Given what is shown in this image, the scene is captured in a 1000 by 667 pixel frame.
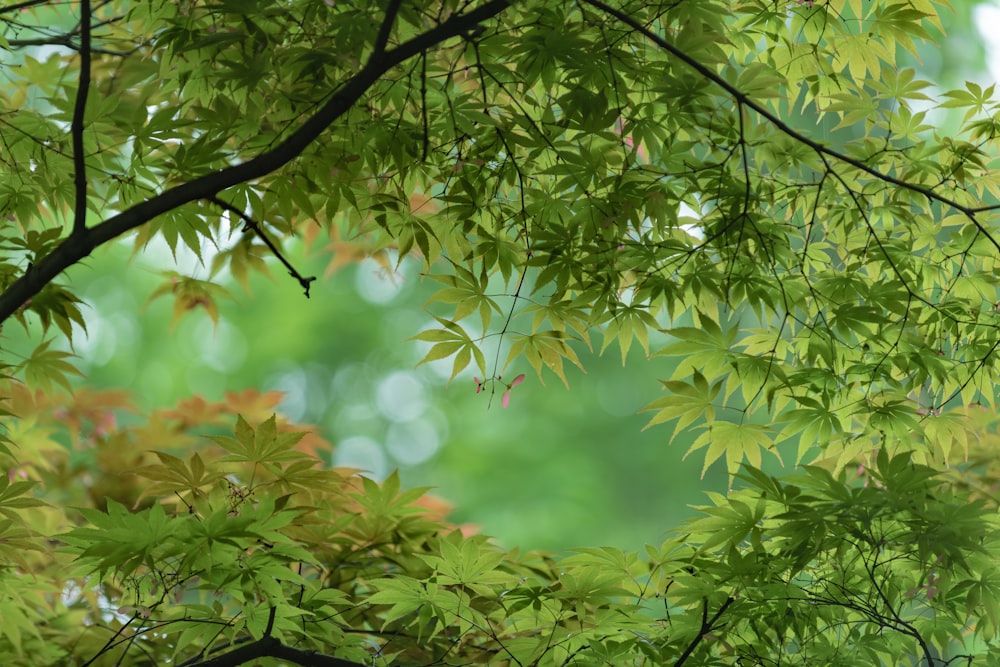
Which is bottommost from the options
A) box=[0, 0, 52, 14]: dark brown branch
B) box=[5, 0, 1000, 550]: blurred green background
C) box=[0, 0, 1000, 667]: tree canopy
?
box=[0, 0, 1000, 667]: tree canopy

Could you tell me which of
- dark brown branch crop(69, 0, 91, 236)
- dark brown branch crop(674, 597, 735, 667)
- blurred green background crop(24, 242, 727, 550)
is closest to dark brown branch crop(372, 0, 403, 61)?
dark brown branch crop(69, 0, 91, 236)

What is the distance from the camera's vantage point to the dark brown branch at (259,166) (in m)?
1.26

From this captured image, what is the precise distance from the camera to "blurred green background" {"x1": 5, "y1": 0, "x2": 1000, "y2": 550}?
25.7ft

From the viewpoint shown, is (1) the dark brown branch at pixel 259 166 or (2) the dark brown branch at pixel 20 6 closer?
(1) the dark brown branch at pixel 259 166

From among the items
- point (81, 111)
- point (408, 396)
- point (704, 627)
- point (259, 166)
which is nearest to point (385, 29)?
point (259, 166)

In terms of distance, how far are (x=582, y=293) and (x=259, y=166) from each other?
57 cm

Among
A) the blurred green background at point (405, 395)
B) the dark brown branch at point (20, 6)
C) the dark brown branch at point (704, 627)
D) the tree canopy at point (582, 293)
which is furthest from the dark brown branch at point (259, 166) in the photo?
the blurred green background at point (405, 395)

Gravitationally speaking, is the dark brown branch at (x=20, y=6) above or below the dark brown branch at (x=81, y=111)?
above

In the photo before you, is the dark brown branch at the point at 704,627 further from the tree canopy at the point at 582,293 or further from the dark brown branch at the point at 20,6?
the dark brown branch at the point at 20,6

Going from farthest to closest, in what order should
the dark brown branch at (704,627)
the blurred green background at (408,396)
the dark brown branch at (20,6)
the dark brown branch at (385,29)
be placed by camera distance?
the blurred green background at (408,396) → the dark brown branch at (20,6) → the dark brown branch at (704,627) → the dark brown branch at (385,29)

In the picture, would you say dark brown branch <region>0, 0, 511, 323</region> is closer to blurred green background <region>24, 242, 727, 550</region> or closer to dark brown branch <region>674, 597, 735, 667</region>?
dark brown branch <region>674, 597, 735, 667</region>

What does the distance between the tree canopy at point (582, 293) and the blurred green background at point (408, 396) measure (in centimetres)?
602

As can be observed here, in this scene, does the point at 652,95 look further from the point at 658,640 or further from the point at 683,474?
the point at 683,474

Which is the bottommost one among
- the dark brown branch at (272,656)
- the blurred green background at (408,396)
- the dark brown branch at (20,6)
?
the dark brown branch at (272,656)
